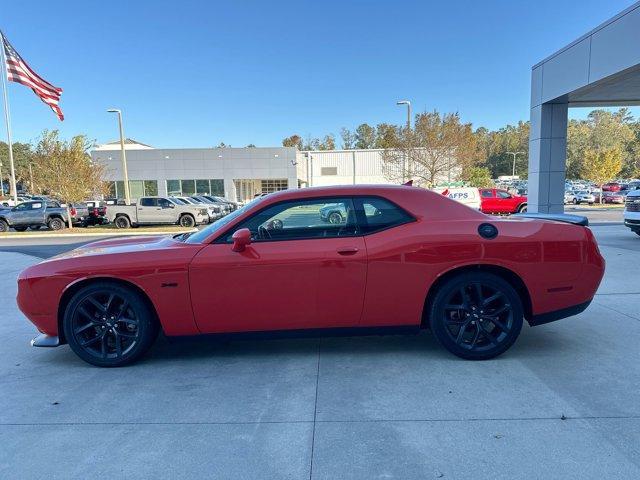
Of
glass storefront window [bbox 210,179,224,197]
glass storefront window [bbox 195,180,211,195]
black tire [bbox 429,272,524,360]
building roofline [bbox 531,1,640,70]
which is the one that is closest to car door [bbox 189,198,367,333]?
black tire [bbox 429,272,524,360]

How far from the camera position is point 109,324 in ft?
12.4

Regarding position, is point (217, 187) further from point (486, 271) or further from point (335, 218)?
point (486, 271)

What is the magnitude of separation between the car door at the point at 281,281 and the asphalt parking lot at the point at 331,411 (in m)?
0.43

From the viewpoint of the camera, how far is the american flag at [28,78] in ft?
66.5

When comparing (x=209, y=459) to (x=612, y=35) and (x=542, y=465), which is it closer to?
(x=542, y=465)

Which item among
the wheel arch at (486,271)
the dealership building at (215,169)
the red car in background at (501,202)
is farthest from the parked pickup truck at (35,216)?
the wheel arch at (486,271)

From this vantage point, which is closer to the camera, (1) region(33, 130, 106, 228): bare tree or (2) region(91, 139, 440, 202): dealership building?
(1) region(33, 130, 106, 228): bare tree

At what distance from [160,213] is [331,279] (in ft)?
66.8

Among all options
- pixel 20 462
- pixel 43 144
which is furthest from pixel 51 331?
pixel 43 144

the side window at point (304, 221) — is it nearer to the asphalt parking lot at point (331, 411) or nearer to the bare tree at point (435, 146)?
the asphalt parking lot at point (331, 411)

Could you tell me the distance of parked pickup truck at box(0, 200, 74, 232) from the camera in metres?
22.7

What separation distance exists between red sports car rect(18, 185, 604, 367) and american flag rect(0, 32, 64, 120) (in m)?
21.2

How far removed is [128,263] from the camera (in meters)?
3.70

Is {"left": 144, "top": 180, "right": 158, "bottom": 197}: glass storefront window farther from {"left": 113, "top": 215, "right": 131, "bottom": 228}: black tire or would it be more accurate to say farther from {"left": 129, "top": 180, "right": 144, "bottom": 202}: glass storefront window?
{"left": 113, "top": 215, "right": 131, "bottom": 228}: black tire
